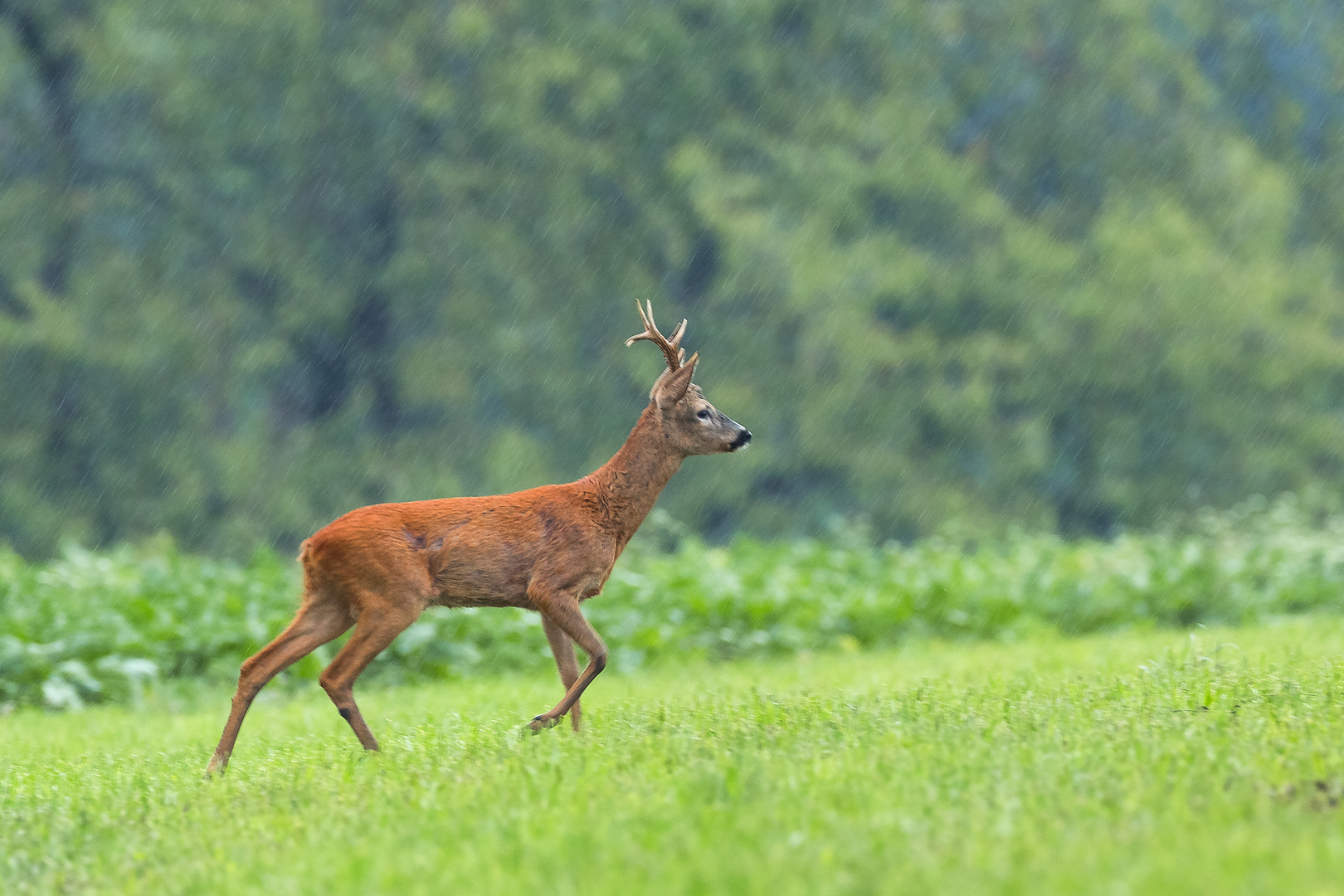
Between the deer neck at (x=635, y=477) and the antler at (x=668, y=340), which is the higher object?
the antler at (x=668, y=340)

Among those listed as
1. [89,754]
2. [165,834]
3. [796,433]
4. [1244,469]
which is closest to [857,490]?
[796,433]

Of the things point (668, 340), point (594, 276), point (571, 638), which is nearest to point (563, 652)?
point (571, 638)

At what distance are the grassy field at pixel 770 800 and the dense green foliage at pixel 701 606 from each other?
3.43 metres

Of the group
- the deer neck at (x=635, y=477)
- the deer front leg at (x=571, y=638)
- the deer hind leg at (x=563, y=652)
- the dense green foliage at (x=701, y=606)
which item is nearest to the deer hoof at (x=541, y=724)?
the deer front leg at (x=571, y=638)

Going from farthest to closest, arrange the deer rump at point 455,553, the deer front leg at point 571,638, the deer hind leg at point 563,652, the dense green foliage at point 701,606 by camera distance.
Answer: the dense green foliage at point 701,606 < the deer hind leg at point 563,652 < the deer rump at point 455,553 < the deer front leg at point 571,638

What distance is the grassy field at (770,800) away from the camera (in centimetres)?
342

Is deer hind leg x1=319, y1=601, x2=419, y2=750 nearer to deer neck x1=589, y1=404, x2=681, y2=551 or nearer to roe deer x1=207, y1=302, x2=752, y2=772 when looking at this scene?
roe deer x1=207, y1=302, x2=752, y2=772

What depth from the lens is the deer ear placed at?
6.73 meters

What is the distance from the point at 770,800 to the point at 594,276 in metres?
19.0

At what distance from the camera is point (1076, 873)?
3.26m

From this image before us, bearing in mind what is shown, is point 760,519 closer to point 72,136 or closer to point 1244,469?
point 1244,469

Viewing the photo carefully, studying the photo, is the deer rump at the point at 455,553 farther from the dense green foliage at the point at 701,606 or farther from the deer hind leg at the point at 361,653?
the dense green foliage at the point at 701,606

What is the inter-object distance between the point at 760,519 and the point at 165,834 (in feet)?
60.5

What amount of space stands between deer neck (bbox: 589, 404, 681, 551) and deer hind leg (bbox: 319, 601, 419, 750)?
978 millimetres
